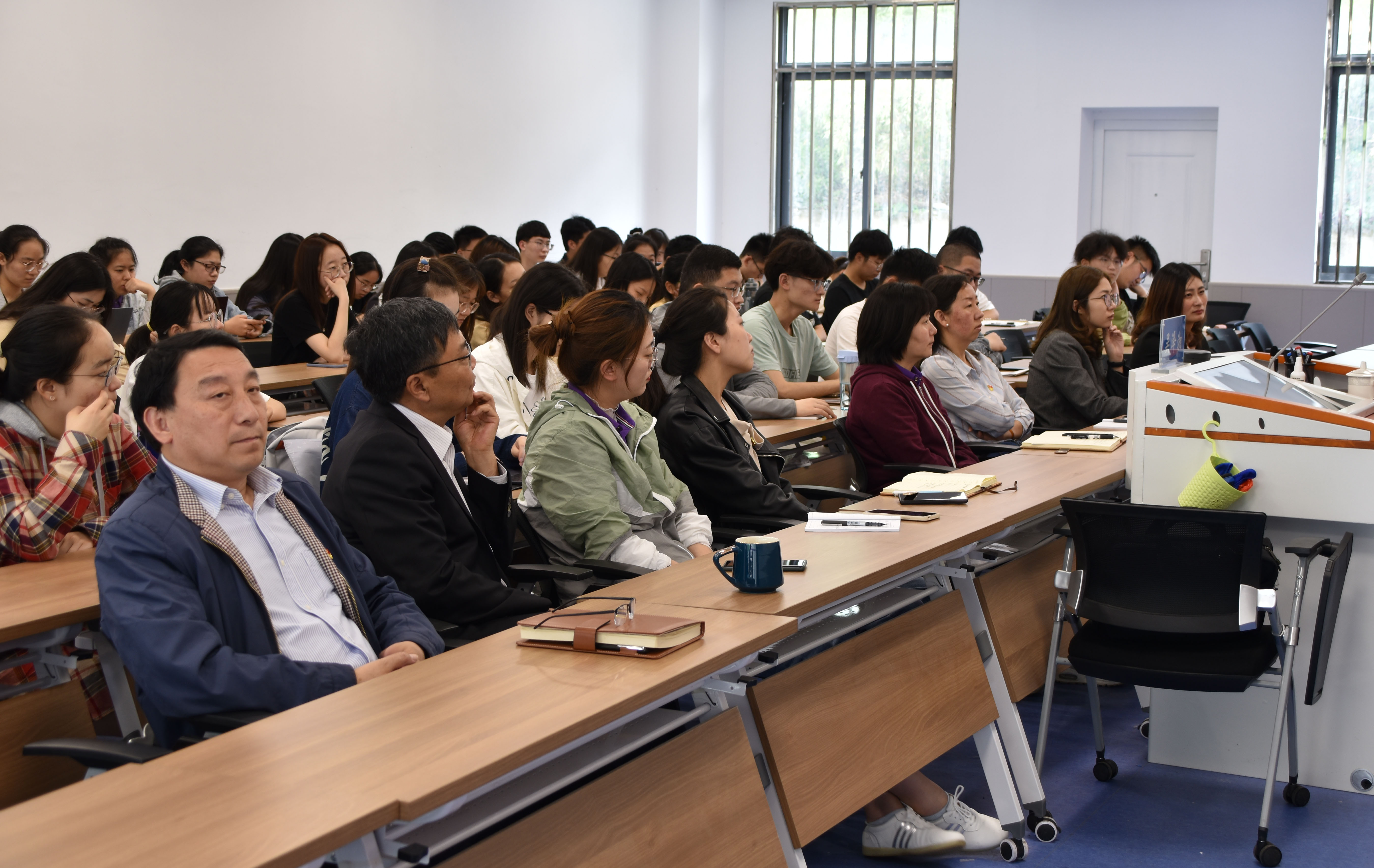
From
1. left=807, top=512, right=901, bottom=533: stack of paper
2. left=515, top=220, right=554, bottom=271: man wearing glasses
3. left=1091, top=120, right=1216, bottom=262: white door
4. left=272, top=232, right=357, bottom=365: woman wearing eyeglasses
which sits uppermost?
left=1091, top=120, right=1216, bottom=262: white door

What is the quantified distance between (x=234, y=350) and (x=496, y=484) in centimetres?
76

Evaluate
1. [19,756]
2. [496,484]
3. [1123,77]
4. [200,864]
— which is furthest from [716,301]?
[1123,77]

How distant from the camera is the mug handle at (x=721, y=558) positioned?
221 cm

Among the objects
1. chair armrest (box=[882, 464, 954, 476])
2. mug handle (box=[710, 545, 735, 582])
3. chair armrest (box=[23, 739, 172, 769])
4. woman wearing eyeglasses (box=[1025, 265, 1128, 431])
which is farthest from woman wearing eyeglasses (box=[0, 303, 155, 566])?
woman wearing eyeglasses (box=[1025, 265, 1128, 431])

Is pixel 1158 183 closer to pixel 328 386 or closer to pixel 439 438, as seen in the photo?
pixel 328 386

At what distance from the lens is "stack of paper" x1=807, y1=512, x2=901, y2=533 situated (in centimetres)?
274

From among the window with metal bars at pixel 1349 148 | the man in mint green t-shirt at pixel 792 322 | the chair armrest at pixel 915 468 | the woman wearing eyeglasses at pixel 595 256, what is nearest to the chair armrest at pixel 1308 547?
the chair armrest at pixel 915 468

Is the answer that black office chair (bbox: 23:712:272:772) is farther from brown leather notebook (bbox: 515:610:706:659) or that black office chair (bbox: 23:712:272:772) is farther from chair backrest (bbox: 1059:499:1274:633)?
chair backrest (bbox: 1059:499:1274:633)

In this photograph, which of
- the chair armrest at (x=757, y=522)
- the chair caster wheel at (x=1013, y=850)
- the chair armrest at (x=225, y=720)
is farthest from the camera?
the chair armrest at (x=757, y=522)

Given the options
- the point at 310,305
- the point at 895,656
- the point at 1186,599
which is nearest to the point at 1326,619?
the point at 1186,599

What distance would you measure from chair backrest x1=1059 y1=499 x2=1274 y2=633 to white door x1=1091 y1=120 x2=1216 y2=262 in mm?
8702

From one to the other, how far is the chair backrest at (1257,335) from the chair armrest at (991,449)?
4.65 metres

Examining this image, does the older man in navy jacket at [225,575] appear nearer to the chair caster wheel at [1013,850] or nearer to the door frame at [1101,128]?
the chair caster wheel at [1013,850]

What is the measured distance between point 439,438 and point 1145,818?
6.17 feet
